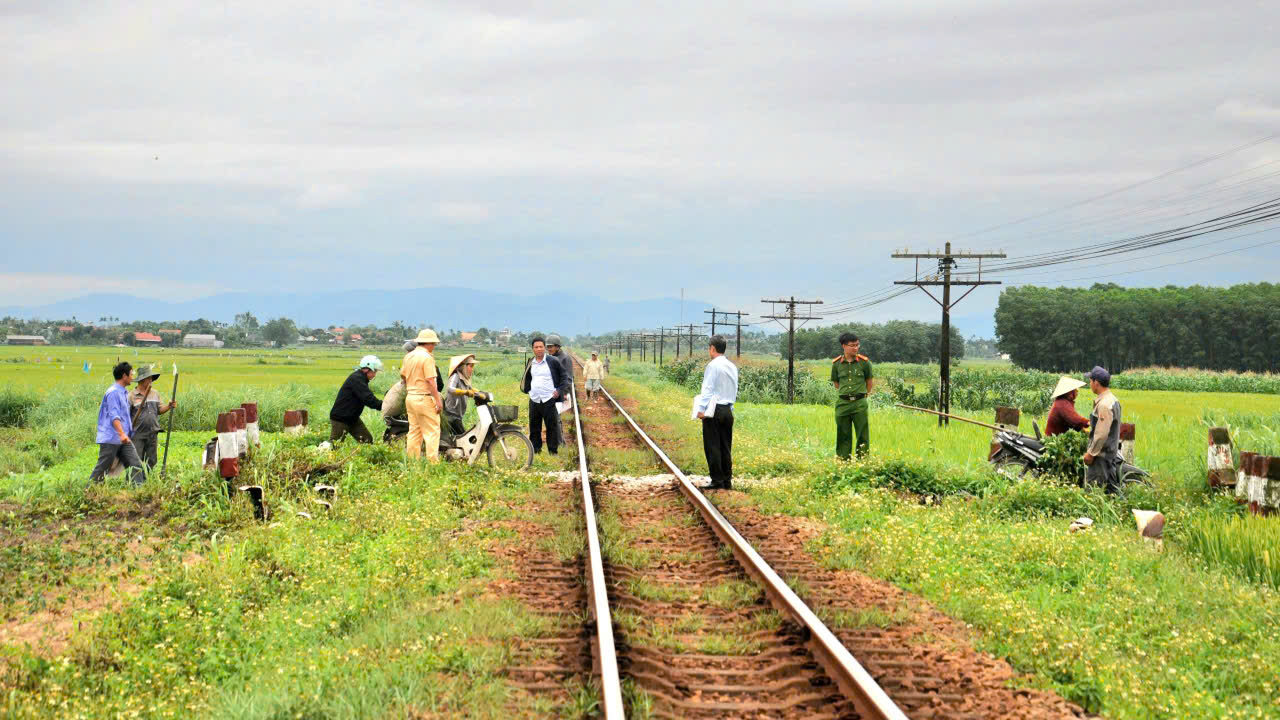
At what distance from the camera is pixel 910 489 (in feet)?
35.6

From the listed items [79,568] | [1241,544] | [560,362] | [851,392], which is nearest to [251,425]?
[560,362]

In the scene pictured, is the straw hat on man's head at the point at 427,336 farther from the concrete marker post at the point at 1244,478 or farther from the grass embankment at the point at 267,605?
the concrete marker post at the point at 1244,478

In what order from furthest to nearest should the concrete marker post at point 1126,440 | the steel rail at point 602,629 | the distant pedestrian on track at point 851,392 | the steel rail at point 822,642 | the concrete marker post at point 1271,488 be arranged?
the distant pedestrian on track at point 851,392, the concrete marker post at point 1126,440, the concrete marker post at point 1271,488, the steel rail at point 822,642, the steel rail at point 602,629

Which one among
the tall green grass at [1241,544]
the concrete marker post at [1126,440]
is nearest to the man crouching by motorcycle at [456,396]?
the concrete marker post at [1126,440]

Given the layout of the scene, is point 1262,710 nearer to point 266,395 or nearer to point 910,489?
point 910,489

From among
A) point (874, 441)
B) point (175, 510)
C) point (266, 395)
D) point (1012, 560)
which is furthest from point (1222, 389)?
point (175, 510)

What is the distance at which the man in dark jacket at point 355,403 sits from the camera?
12.3m

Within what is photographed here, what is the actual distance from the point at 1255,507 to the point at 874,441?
26.8 feet

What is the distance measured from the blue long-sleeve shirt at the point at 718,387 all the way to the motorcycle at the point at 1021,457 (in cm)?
330

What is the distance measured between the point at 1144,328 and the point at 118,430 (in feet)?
323

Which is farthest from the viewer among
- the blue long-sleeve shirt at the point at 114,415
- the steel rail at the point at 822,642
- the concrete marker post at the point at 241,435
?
the concrete marker post at the point at 241,435

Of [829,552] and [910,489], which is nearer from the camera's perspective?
[829,552]

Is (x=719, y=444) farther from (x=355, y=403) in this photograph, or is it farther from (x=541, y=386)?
(x=355, y=403)

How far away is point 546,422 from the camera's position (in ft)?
45.6
